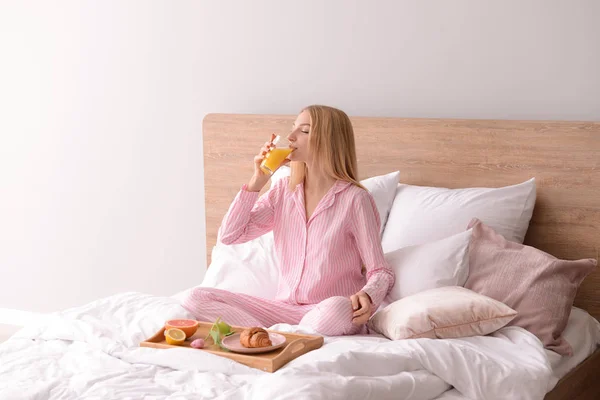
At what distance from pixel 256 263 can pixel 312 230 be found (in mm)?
403

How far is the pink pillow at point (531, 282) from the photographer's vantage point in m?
2.55

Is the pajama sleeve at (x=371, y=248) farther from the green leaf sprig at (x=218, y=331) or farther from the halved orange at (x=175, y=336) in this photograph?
the halved orange at (x=175, y=336)

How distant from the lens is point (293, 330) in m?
2.48

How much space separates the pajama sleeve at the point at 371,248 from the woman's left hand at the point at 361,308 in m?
0.03

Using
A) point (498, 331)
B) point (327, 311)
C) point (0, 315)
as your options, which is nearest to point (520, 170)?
point (498, 331)

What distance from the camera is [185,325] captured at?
243cm

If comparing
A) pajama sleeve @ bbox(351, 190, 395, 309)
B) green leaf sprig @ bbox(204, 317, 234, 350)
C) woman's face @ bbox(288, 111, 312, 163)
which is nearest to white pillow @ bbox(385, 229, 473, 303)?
pajama sleeve @ bbox(351, 190, 395, 309)

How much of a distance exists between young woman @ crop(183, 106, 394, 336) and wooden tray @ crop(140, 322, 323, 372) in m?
0.23

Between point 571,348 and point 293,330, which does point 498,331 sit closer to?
point 571,348

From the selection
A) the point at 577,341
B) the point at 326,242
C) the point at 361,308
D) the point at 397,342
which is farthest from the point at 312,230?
the point at 577,341

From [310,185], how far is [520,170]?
70cm

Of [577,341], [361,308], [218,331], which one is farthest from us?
[577,341]

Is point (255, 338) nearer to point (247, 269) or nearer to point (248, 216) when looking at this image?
point (248, 216)

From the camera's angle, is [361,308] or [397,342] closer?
[397,342]
